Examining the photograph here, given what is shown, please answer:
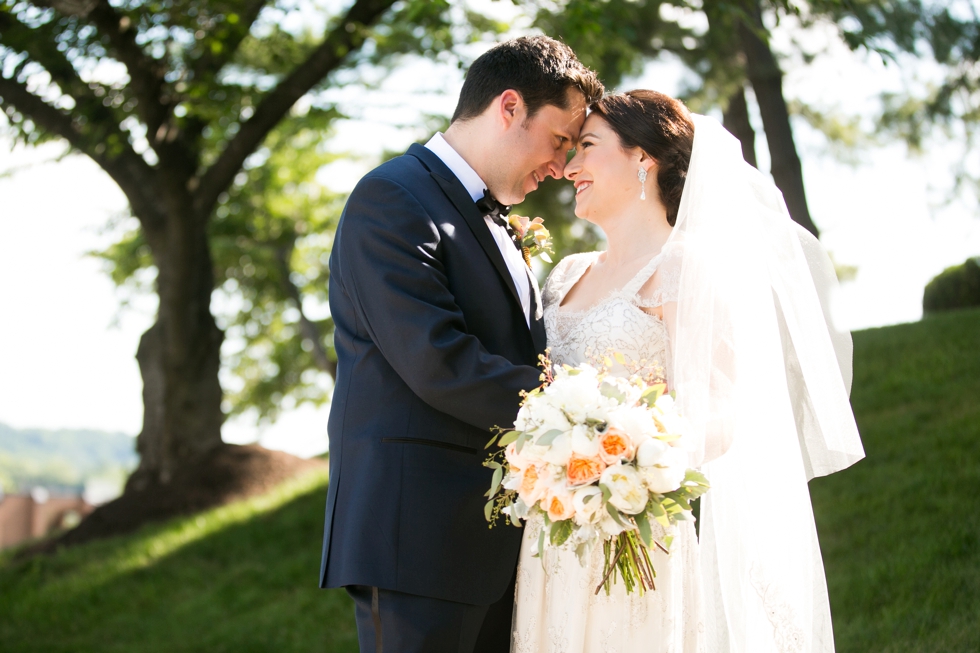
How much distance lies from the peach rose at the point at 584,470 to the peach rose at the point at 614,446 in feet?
0.08

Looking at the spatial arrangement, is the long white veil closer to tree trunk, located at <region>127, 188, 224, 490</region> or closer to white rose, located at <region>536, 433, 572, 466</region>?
white rose, located at <region>536, 433, 572, 466</region>

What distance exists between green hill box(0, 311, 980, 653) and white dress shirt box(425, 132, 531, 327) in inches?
118

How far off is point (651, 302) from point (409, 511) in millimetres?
1227

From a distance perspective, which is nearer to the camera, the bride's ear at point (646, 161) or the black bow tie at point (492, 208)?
the black bow tie at point (492, 208)

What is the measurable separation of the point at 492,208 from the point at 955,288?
10.9 m

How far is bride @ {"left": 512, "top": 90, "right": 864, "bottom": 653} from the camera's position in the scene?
3117mm

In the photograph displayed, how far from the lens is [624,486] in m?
2.49

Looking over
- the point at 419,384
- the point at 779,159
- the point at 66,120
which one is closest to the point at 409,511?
the point at 419,384

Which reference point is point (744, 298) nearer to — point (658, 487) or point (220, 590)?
point (658, 487)

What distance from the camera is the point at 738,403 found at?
10.5ft

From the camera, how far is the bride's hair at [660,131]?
3.62 m

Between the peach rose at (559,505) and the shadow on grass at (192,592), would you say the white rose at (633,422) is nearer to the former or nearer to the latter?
the peach rose at (559,505)

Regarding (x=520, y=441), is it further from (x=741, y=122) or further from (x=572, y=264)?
(x=741, y=122)

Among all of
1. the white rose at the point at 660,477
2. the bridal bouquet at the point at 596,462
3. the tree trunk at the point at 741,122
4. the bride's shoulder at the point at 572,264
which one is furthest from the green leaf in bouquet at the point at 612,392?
the tree trunk at the point at 741,122
